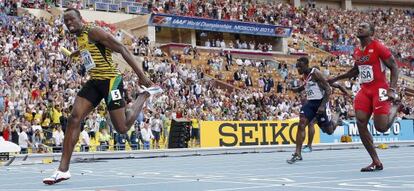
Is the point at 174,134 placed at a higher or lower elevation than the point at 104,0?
lower

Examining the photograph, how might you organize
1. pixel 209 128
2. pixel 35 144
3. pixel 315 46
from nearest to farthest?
pixel 35 144
pixel 209 128
pixel 315 46

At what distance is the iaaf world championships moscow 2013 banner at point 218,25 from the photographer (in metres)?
46.4

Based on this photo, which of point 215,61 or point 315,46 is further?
point 315,46

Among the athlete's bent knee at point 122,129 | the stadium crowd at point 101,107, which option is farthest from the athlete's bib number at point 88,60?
the stadium crowd at point 101,107

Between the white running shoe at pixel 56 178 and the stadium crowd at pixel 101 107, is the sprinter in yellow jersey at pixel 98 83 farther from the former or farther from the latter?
the stadium crowd at pixel 101 107

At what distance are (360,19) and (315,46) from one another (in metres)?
9.53

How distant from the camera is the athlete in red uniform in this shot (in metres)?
10.7

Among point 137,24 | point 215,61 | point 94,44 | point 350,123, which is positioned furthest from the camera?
point 137,24

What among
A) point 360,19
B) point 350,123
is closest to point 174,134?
point 350,123

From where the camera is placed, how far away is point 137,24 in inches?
1822

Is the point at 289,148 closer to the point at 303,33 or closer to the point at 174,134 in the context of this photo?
the point at 174,134

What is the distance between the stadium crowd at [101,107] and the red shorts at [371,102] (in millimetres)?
13613

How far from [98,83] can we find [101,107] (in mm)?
18356

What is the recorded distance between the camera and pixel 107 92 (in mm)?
9180
